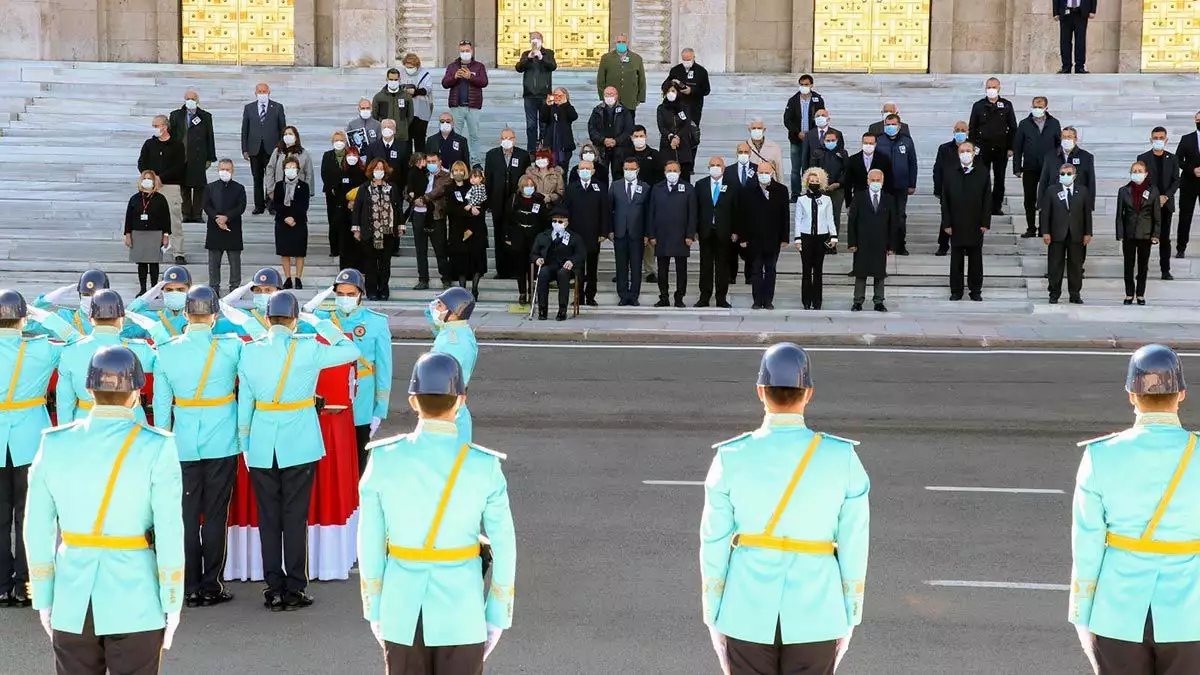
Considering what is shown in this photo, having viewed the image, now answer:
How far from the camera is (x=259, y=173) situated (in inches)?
1102

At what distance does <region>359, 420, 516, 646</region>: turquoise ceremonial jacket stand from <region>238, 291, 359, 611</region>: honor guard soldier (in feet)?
12.0

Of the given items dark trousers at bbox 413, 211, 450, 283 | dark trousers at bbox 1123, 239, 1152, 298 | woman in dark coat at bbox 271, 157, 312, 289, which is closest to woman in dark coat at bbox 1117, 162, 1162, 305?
dark trousers at bbox 1123, 239, 1152, 298

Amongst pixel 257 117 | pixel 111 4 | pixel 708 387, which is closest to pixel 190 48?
pixel 111 4

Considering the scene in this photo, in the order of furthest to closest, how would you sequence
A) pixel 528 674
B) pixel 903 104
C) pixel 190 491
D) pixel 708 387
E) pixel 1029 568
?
1. pixel 903 104
2. pixel 708 387
3. pixel 1029 568
4. pixel 190 491
5. pixel 528 674

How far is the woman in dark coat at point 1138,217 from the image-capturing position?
2412 centimetres

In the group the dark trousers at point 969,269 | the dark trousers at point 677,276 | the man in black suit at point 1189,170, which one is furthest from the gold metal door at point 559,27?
the man in black suit at point 1189,170

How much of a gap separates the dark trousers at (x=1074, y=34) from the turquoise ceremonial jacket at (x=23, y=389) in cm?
2579

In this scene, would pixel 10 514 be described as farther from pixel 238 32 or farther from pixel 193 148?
pixel 238 32

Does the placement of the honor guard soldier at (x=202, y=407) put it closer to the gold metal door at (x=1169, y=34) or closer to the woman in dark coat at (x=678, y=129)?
the woman in dark coat at (x=678, y=129)

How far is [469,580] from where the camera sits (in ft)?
22.0

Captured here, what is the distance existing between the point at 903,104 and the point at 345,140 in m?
12.1

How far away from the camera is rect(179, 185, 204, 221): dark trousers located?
28.0 metres

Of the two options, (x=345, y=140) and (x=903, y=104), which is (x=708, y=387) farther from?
(x=903, y=104)

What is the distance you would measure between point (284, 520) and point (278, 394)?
2.65 feet
